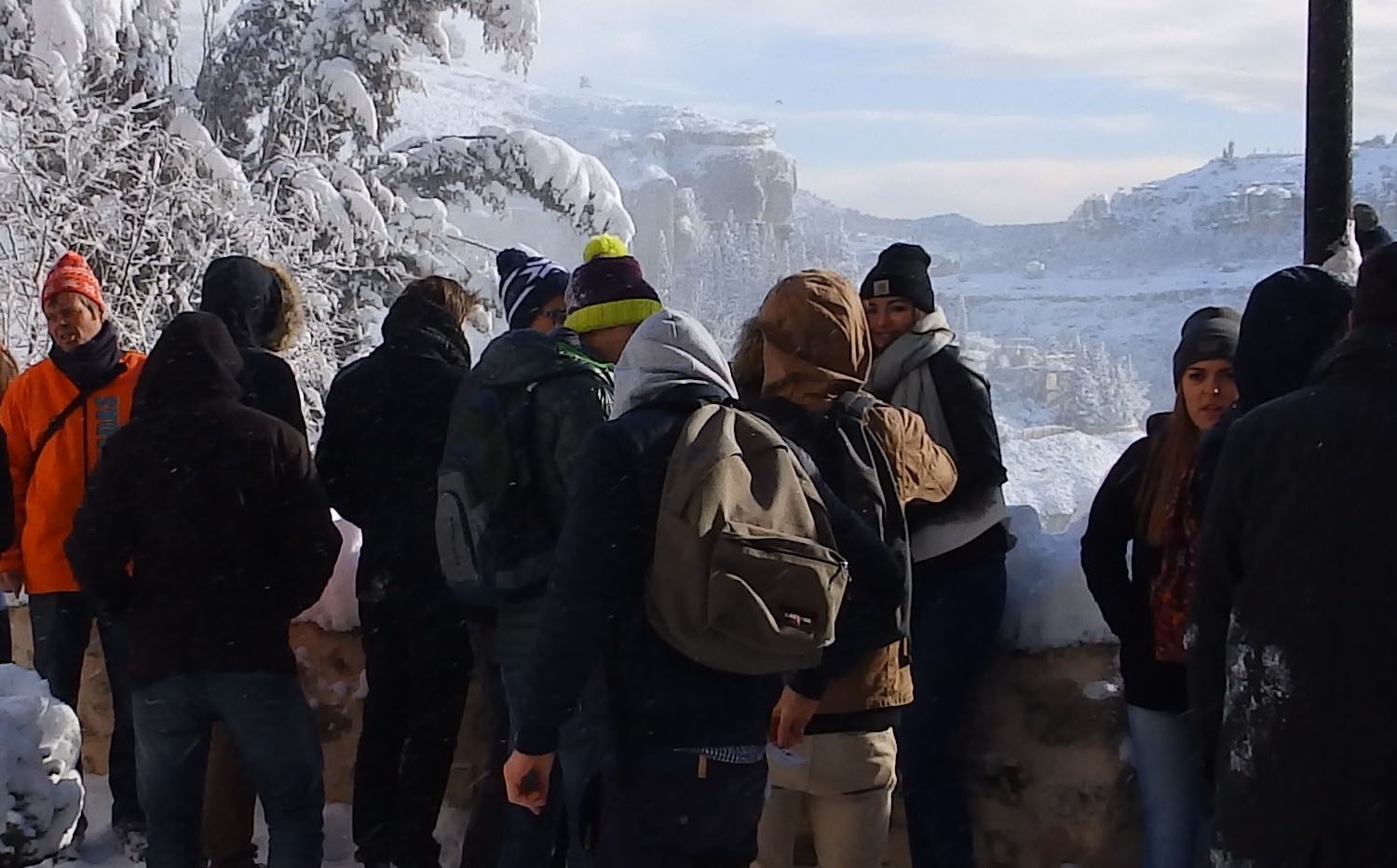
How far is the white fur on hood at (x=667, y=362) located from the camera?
2.60m

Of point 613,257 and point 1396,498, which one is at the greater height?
point 613,257

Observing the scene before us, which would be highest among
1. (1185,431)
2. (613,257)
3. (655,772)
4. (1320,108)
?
(1320,108)

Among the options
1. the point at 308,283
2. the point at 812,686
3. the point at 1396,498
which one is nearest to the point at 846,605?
the point at 812,686

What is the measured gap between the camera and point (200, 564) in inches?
131

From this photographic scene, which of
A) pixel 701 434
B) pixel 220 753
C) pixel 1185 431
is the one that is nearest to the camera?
pixel 701 434

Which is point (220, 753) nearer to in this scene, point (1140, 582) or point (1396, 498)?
point (1140, 582)

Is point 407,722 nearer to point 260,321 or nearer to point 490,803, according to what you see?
point 490,803

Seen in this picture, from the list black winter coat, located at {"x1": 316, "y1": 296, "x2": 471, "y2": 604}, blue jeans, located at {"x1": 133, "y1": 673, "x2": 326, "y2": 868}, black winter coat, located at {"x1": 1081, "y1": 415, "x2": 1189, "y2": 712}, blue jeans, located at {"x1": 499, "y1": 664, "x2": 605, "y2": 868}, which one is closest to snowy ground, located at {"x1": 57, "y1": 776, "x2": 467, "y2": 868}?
blue jeans, located at {"x1": 499, "y1": 664, "x2": 605, "y2": 868}

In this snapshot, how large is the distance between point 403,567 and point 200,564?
0.64 m

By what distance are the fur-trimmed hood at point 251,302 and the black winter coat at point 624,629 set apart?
2005mm

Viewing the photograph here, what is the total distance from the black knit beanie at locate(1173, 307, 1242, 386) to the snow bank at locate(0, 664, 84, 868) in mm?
2459

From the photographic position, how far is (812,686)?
285 cm

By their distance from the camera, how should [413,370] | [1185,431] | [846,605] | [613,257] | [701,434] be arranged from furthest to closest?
1. [413,370]
2. [613,257]
3. [1185,431]
4. [846,605]
5. [701,434]

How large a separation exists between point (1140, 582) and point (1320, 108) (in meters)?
1.62
